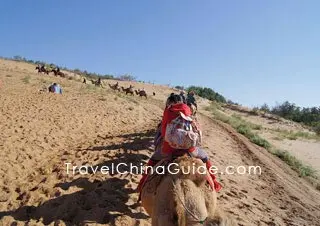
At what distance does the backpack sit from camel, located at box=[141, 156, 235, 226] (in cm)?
37

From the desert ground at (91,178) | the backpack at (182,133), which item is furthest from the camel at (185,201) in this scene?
the desert ground at (91,178)

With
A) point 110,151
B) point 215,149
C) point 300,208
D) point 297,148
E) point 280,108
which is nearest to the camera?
point 300,208

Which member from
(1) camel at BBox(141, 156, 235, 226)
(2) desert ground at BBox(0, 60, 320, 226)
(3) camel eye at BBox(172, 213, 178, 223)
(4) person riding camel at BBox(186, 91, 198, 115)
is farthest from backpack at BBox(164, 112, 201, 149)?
(4) person riding camel at BBox(186, 91, 198, 115)

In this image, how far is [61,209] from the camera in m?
5.79

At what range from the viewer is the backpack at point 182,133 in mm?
3900

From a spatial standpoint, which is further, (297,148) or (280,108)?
(280,108)

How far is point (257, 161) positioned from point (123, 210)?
8.06 metres

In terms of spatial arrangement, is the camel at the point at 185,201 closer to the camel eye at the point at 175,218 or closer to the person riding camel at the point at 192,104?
the camel eye at the point at 175,218

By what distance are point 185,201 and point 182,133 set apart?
0.99 m

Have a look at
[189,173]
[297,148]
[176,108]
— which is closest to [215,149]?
[176,108]

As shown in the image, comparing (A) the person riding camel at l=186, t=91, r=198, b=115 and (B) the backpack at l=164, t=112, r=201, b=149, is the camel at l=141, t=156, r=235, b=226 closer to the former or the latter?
(B) the backpack at l=164, t=112, r=201, b=149

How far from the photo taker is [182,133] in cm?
391

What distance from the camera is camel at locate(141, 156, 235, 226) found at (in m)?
3.04

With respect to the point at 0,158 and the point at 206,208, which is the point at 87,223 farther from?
the point at 0,158
